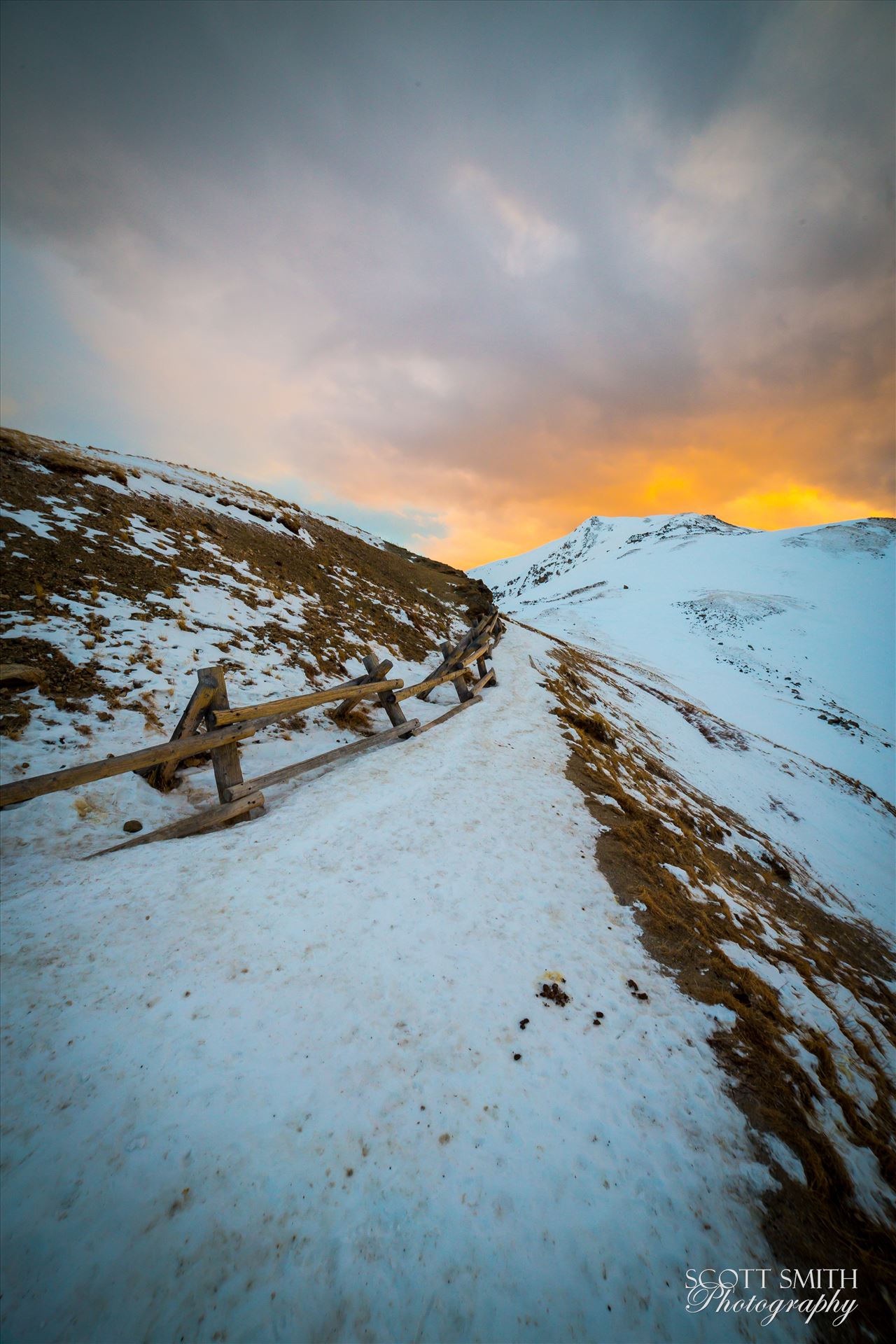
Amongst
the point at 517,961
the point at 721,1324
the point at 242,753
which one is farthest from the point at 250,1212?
the point at 242,753


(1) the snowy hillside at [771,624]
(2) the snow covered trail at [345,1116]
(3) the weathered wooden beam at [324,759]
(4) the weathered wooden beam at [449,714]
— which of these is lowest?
(2) the snow covered trail at [345,1116]

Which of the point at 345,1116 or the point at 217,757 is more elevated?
the point at 217,757

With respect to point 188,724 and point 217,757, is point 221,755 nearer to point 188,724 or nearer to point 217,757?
point 217,757

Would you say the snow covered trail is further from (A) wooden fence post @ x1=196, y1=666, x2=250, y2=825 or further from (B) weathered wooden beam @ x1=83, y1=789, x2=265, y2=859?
(A) wooden fence post @ x1=196, y1=666, x2=250, y2=825

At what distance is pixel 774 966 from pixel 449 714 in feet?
18.4

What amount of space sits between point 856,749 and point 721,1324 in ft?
71.8

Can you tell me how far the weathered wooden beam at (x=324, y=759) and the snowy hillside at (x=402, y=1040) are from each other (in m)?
0.23

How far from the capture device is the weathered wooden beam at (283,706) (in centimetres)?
480

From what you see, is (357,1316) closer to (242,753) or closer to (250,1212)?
(250,1212)

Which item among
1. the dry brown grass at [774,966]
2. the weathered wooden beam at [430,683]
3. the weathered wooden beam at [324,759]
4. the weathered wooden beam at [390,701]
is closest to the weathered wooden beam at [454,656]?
the weathered wooden beam at [430,683]

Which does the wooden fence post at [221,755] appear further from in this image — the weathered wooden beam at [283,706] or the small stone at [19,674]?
the small stone at [19,674]

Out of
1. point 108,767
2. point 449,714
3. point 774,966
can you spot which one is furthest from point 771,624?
point 108,767

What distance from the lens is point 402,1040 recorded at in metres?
2.84

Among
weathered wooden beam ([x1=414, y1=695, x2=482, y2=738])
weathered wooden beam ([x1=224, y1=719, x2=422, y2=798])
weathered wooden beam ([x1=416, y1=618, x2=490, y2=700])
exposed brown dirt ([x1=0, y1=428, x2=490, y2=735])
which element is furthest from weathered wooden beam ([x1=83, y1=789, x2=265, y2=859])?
weathered wooden beam ([x1=416, y1=618, x2=490, y2=700])
